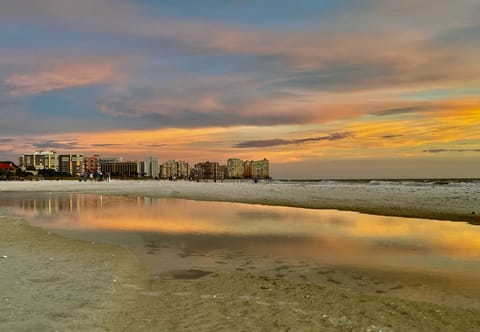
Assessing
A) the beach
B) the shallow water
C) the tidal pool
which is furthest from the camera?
the shallow water

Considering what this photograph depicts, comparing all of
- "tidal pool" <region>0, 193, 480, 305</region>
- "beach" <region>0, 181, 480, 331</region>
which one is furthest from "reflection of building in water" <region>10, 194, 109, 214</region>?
"beach" <region>0, 181, 480, 331</region>

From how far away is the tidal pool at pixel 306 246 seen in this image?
41.0 ft

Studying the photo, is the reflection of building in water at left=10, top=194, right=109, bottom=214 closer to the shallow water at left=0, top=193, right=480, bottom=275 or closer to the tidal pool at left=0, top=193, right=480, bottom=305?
the shallow water at left=0, top=193, right=480, bottom=275

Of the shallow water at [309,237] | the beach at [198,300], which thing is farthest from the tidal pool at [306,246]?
the beach at [198,300]

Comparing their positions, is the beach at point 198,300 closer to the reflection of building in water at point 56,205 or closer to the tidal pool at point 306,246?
the tidal pool at point 306,246

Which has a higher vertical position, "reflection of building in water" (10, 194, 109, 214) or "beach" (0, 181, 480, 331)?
"beach" (0, 181, 480, 331)

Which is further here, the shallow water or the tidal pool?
the shallow water

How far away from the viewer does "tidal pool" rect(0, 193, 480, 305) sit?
12484 mm

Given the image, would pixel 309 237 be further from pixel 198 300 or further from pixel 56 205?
pixel 56 205

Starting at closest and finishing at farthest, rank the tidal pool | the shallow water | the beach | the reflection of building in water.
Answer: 1. the beach
2. the tidal pool
3. the shallow water
4. the reflection of building in water

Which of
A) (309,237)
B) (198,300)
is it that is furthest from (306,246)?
(198,300)

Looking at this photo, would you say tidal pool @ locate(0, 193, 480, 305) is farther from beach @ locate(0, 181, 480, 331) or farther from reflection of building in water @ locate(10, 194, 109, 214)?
reflection of building in water @ locate(10, 194, 109, 214)

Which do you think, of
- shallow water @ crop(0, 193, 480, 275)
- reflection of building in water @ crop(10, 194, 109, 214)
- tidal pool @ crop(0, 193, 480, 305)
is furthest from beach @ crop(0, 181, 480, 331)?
reflection of building in water @ crop(10, 194, 109, 214)

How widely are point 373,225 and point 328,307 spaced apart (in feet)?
55.8
